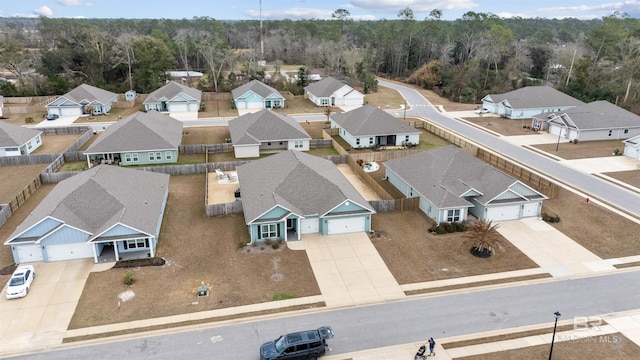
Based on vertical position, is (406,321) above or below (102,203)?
below

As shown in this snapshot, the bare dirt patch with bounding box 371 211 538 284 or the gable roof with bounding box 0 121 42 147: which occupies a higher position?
the gable roof with bounding box 0 121 42 147

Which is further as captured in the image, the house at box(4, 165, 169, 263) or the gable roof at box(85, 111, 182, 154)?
the gable roof at box(85, 111, 182, 154)

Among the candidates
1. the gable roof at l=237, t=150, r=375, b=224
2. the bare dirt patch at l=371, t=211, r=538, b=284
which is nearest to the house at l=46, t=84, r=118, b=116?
the gable roof at l=237, t=150, r=375, b=224

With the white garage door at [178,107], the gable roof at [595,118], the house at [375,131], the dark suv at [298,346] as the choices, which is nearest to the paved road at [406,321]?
the dark suv at [298,346]

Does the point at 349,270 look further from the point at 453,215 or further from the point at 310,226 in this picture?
the point at 453,215

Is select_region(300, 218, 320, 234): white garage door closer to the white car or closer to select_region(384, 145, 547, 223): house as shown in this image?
select_region(384, 145, 547, 223): house

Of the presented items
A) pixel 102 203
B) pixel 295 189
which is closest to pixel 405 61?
pixel 295 189

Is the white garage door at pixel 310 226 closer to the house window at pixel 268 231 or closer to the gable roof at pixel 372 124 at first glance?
the house window at pixel 268 231
